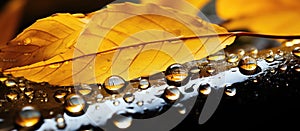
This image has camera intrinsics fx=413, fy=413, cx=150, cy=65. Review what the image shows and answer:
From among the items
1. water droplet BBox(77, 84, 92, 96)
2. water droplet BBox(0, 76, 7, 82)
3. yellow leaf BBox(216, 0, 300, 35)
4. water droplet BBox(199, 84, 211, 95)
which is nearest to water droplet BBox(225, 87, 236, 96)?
water droplet BBox(199, 84, 211, 95)

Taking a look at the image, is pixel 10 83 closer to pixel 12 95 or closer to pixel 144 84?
pixel 12 95

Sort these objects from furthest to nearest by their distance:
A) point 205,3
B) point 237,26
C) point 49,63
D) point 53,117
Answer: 1. point 205,3
2. point 237,26
3. point 49,63
4. point 53,117

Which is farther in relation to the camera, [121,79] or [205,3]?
[205,3]

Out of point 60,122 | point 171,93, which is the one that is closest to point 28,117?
point 60,122

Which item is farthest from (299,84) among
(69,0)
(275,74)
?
(69,0)

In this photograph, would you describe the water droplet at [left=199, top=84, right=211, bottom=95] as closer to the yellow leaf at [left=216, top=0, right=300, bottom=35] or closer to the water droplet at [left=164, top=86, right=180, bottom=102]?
the water droplet at [left=164, top=86, right=180, bottom=102]

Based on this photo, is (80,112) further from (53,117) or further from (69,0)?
(69,0)
